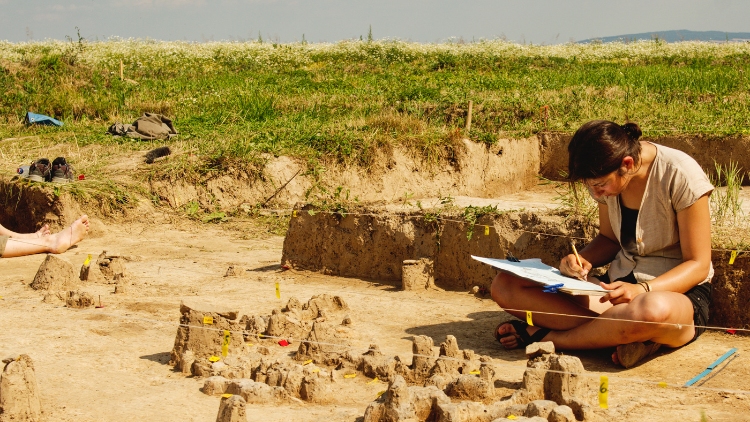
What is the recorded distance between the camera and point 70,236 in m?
7.81

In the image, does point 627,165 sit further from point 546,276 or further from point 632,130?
point 546,276

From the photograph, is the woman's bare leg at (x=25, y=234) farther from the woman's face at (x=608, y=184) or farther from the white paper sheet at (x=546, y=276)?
the woman's face at (x=608, y=184)

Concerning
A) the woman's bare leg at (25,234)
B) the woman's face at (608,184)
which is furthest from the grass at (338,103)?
the woman's face at (608,184)

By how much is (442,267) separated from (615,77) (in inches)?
414

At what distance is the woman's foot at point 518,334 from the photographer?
15.4 feet

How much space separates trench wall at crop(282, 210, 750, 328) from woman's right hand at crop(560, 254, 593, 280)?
1094 mm

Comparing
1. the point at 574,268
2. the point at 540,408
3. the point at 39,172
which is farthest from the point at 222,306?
the point at 39,172

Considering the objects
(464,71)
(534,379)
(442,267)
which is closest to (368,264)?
(442,267)

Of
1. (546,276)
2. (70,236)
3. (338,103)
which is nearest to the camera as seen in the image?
(546,276)

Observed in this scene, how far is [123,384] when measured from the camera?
4223 mm

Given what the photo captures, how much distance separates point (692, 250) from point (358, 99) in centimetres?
962

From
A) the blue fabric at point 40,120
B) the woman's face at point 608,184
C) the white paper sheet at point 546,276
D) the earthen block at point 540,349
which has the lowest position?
the earthen block at point 540,349

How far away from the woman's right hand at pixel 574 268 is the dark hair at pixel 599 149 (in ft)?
1.60

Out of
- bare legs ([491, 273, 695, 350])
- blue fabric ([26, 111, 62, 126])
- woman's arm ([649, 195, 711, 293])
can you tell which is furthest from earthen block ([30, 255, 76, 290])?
blue fabric ([26, 111, 62, 126])
